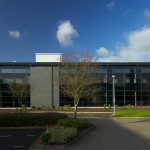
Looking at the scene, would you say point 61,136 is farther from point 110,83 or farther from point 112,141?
point 110,83

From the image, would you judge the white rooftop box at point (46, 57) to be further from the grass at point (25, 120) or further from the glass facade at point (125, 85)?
the grass at point (25, 120)

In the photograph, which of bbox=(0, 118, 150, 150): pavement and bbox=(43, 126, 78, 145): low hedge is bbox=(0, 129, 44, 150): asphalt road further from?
bbox=(43, 126, 78, 145): low hedge

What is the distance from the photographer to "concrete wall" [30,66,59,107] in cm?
5209

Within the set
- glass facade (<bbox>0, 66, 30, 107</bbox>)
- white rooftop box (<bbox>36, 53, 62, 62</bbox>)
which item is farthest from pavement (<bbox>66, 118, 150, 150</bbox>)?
white rooftop box (<bbox>36, 53, 62, 62</bbox>)

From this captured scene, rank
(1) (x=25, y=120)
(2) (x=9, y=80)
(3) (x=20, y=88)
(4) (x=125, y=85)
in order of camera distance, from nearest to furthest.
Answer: (1) (x=25, y=120), (3) (x=20, y=88), (2) (x=9, y=80), (4) (x=125, y=85)

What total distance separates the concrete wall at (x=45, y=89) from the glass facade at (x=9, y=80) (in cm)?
112

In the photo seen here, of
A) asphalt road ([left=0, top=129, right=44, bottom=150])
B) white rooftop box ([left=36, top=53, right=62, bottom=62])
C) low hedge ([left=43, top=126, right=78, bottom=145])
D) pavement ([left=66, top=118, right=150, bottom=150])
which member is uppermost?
white rooftop box ([left=36, top=53, right=62, bottom=62])

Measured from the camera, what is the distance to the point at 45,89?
5234 cm

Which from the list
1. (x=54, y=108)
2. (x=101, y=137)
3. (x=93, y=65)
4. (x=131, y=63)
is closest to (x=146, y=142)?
(x=101, y=137)

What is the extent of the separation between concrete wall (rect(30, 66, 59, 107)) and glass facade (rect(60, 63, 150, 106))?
292 centimetres

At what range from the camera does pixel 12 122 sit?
81.1ft

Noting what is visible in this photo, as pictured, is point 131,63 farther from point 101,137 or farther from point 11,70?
point 101,137

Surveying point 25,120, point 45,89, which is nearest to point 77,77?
point 25,120

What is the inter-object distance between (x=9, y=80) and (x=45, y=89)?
17.7ft
